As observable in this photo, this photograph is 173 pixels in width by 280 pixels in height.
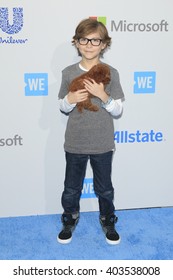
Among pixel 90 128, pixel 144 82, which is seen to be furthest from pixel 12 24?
pixel 144 82

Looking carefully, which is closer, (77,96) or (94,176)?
(77,96)

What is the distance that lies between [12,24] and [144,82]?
962mm

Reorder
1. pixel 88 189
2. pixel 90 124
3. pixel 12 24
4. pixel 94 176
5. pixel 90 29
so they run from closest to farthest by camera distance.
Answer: pixel 90 29, pixel 90 124, pixel 12 24, pixel 94 176, pixel 88 189

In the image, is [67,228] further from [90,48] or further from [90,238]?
[90,48]

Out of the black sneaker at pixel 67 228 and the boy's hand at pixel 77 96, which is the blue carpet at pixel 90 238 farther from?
the boy's hand at pixel 77 96

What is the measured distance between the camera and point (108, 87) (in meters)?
2.32

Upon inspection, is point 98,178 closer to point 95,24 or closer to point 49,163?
point 49,163

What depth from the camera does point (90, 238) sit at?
2.54m

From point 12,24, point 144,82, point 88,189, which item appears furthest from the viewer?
point 88,189

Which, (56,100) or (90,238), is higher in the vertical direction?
(56,100)

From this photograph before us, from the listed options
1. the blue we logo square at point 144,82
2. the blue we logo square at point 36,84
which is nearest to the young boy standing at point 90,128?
the blue we logo square at point 36,84

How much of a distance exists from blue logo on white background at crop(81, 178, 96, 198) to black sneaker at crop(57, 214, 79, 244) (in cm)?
23

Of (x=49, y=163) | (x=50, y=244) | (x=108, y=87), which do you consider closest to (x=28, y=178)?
(x=49, y=163)
